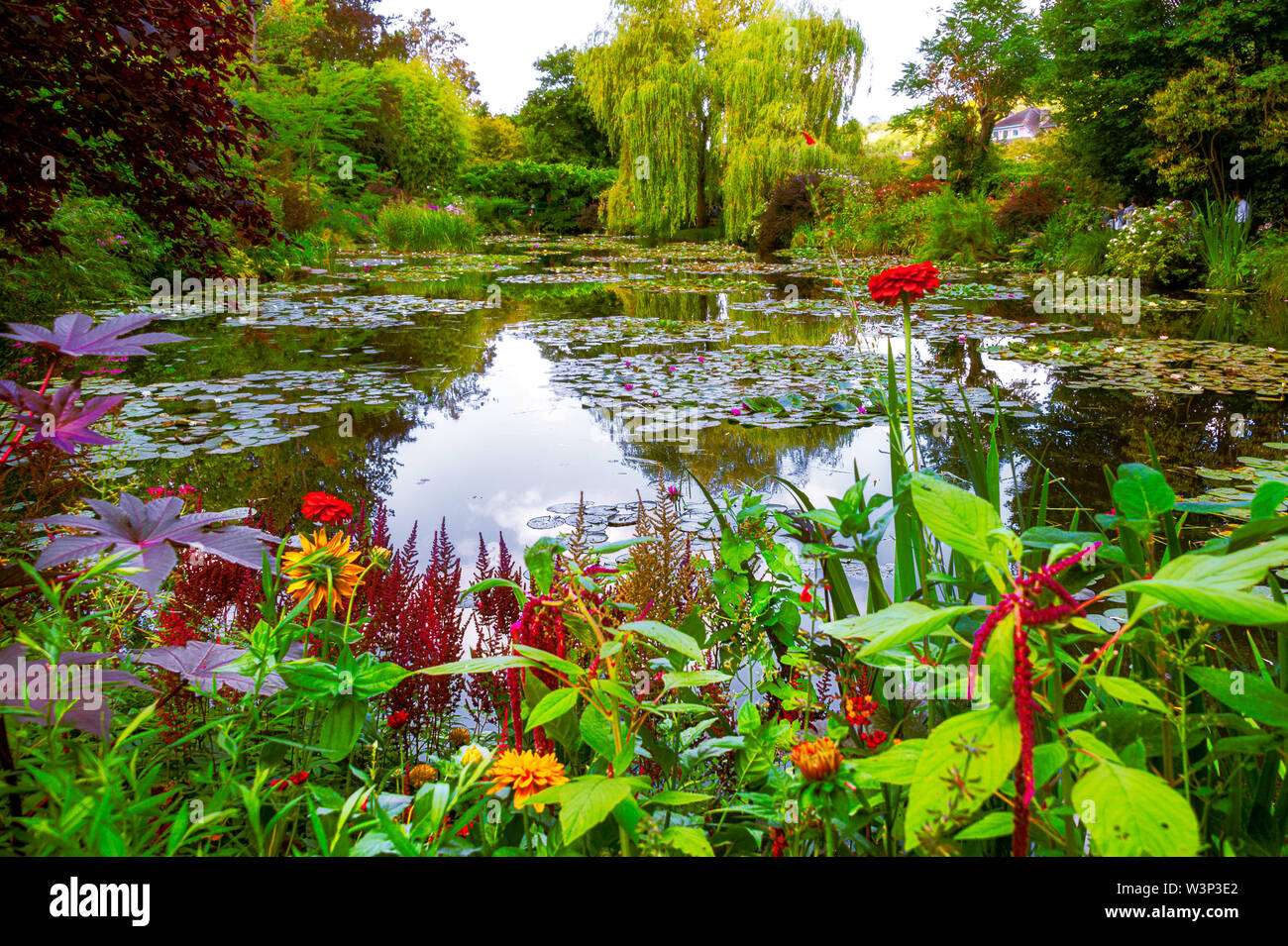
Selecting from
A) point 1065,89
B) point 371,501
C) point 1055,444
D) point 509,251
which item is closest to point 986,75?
point 1065,89

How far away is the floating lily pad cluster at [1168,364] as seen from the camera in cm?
466

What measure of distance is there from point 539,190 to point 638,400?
80.2ft

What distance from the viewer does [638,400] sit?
15.6ft

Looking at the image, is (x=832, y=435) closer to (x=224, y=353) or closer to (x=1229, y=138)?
(x=224, y=353)

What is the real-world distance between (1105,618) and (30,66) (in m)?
2.95

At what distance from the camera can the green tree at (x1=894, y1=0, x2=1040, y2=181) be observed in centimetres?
1822

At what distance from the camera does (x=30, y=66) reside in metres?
1.81

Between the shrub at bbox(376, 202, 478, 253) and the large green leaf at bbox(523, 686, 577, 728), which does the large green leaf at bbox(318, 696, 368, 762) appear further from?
the shrub at bbox(376, 202, 478, 253)

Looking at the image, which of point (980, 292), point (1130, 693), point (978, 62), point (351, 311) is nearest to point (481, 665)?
point (1130, 693)

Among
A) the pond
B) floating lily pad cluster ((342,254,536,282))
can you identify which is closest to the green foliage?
floating lily pad cluster ((342,254,536,282))

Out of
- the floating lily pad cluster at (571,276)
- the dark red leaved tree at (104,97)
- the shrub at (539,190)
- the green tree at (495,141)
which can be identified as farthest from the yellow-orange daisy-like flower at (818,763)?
the green tree at (495,141)

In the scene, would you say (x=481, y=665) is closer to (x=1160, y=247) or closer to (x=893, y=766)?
(x=893, y=766)

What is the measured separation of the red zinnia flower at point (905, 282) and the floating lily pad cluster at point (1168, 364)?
369cm

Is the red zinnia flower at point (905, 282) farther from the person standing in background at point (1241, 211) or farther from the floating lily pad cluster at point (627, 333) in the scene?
the person standing in background at point (1241, 211)
